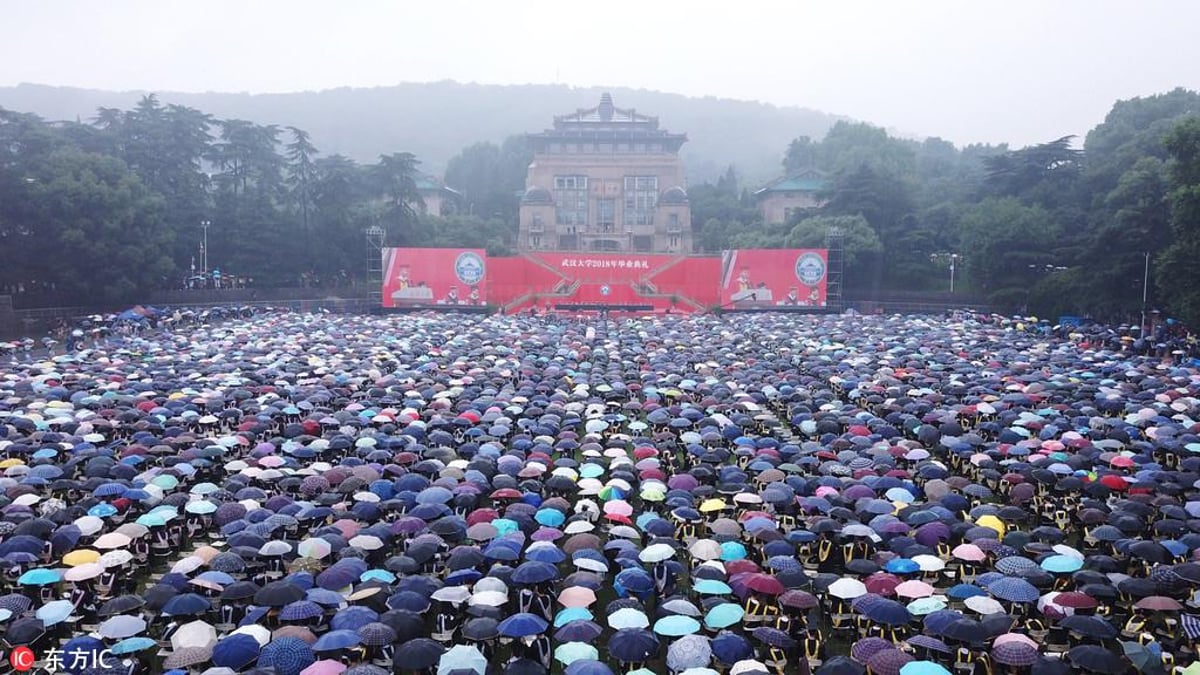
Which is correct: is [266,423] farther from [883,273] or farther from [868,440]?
[883,273]

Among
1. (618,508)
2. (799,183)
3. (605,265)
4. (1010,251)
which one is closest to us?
(618,508)

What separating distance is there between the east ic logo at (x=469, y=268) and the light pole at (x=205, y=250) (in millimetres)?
12886

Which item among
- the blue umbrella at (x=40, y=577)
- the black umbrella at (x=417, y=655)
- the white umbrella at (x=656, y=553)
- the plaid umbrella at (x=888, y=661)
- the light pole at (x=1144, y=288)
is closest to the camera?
the plaid umbrella at (x=888, y=661)

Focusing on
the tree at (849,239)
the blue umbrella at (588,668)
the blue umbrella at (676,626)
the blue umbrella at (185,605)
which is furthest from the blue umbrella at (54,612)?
the tree at (849,239)

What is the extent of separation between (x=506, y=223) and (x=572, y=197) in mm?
6003

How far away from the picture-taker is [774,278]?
144 feet

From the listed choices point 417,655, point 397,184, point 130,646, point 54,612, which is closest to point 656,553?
point 417,655

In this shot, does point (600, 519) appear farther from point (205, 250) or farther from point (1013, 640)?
point (205, 250)

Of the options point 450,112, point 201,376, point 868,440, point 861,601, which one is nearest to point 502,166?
point 201,376

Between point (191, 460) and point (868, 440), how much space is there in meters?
11.3

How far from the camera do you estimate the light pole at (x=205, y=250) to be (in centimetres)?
4571

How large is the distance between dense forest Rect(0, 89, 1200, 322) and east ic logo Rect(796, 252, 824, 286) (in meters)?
5.30

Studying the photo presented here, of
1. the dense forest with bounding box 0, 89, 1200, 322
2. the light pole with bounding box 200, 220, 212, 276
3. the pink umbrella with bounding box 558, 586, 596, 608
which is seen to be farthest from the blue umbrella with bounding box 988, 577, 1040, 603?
the light pole with bounding box 200, 220, 212, 276

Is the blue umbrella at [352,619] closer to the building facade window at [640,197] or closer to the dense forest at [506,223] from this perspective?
the dense forest at [506,223]
